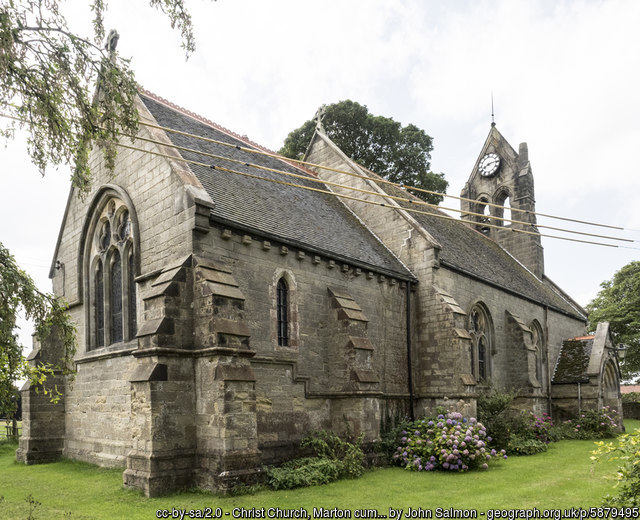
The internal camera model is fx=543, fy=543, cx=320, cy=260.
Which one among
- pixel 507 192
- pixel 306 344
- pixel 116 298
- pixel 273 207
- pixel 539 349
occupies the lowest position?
pixel 539 349

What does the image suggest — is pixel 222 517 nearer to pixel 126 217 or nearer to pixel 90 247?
pixel 126 217

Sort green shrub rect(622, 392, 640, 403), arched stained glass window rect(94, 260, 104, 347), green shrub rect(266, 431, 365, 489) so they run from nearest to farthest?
green shrub rect(266, 431, 365, 489) → arched stained glass window rect(94, 260, 104, 347) → green shrub rect(622, 392, 640, 403)

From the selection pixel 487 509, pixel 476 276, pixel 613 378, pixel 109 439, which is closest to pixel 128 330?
pixel 109 439

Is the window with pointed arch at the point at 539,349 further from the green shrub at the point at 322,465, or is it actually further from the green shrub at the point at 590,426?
the green shrub at the point at 322,465

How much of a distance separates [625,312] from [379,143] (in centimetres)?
2401

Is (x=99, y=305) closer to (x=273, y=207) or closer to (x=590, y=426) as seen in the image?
(x=273, y=207)

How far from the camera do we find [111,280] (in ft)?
52.5

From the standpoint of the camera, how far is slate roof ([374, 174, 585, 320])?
2258cm

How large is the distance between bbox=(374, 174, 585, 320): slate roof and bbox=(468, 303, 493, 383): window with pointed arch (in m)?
1.40

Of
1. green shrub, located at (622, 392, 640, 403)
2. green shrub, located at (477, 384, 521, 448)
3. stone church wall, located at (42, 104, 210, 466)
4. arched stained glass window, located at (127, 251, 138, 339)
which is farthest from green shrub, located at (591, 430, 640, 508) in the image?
green shrub, located at (622, 392, 640, 403)

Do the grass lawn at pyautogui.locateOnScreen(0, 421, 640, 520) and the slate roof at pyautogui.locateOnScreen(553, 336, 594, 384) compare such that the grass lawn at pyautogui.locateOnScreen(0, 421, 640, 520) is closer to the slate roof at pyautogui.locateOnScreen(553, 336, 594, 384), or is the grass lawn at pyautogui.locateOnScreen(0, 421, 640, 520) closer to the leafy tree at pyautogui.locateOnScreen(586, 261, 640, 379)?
the slate roof at pyautogui.locateOnScreen(553, 336, 594, 384)

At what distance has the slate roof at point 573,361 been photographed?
26.4 meters

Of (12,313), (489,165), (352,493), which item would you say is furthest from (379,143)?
(12,313)

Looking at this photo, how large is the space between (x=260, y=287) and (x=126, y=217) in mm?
4921
